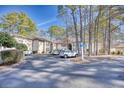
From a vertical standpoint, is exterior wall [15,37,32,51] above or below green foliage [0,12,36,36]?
below

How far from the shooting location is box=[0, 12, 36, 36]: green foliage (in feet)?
164

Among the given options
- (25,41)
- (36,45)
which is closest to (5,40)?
A: (25,41)

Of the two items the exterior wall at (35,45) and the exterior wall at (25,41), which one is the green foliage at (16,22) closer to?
the exterior wall at (35,45)

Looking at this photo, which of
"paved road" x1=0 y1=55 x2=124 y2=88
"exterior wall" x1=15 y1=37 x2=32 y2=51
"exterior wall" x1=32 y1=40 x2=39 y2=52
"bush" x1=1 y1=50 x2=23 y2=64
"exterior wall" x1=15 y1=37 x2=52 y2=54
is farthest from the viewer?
"exterior wall" x1=32 y1=40 x2=39 y2=52

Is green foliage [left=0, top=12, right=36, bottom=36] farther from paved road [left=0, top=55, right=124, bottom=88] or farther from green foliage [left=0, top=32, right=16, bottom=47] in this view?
paved road [left=0, top=55, right=124, bottom=88]

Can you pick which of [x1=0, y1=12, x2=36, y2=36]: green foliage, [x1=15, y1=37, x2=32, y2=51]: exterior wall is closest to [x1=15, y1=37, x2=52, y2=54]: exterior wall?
[x1=15, y1=37, x2=32, y2=51]: exterior wall

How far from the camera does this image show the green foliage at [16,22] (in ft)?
164

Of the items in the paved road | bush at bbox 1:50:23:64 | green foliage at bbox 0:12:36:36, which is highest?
green foliage at bbox 0:12:36:36

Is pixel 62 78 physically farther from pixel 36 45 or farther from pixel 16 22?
pixel 16 22

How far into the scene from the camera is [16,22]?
172ft

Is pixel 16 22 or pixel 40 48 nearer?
pixel 40 48

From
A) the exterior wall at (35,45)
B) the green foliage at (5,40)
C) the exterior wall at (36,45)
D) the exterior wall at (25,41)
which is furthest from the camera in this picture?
the exterior wall at (35,45)

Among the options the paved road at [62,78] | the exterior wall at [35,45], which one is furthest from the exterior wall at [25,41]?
the paved road at [62,78]
